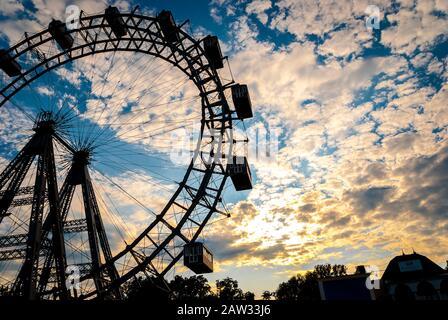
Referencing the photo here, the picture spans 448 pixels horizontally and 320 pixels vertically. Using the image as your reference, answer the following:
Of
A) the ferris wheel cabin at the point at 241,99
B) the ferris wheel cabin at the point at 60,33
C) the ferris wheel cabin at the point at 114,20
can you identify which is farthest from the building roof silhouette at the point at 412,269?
the ferris wheel cabin at the point at 60,33

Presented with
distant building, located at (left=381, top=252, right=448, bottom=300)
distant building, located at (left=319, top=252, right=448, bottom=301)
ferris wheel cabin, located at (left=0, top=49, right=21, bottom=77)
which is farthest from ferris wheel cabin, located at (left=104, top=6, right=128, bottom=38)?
distant building, located at (left=381, top=252, right=448, bottom=300)

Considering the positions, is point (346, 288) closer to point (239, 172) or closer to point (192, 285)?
point (239, 172)

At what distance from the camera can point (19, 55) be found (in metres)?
22.5

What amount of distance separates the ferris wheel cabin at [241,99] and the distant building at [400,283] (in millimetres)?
18006

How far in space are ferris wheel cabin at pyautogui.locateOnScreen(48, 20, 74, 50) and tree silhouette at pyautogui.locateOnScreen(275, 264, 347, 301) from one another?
244 ft

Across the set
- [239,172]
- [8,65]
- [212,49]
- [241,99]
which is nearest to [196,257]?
[239,172]

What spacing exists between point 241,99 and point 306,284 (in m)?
73.6

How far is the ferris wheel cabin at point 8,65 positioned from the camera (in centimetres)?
2230

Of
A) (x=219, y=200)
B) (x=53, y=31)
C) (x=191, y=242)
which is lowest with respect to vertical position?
(x=191, y=242)

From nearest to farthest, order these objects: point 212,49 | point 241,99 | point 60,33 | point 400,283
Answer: point 241,99, point 60,33, point 212,49, point 400,283

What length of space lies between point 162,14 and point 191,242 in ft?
53.1

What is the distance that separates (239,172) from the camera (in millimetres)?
21938
